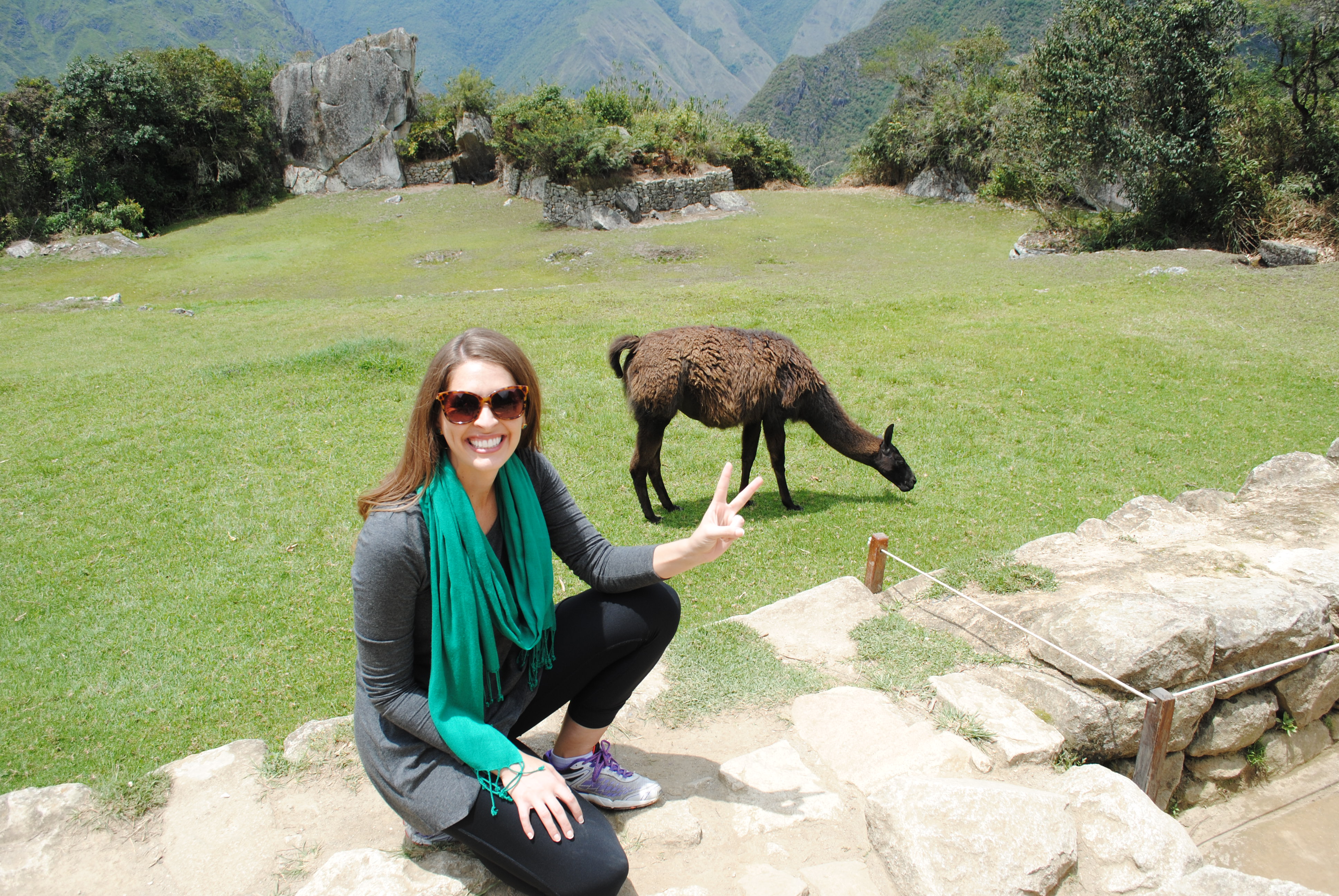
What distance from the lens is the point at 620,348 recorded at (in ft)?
21.8

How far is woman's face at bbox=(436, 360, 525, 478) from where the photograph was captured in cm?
239

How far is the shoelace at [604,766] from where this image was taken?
278 cm

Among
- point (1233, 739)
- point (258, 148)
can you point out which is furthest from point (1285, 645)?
point (258, 148)

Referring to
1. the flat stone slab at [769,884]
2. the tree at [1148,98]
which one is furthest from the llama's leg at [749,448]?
the tree at [1148,98]

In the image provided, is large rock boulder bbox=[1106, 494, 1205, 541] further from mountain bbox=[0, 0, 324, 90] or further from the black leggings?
mountain bbox=[0, 0, 324, 90]

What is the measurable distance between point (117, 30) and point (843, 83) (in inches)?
4385

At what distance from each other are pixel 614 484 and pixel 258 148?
104 ft

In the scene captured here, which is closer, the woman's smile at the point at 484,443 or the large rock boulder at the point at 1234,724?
the woman's smile at the point at 484,443

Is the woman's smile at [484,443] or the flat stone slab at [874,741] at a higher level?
the woman's smile at [484,443]

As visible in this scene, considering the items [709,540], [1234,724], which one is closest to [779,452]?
[1234,724]

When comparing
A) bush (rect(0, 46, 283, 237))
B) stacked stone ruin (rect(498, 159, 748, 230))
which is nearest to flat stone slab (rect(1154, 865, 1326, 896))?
stacked stone ruin (rect(498, 159, 748, 230))

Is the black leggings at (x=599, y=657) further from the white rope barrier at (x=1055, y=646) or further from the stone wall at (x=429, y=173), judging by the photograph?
the stone wall at (x=429, y=173)

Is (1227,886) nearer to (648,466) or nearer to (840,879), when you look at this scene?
(840,879)

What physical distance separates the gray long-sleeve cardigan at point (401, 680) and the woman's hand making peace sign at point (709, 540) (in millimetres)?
769
